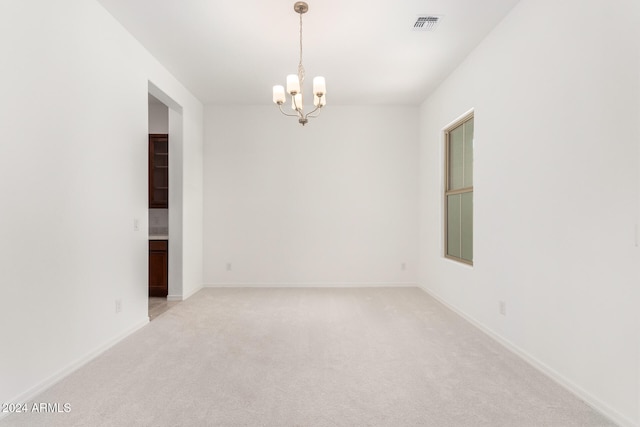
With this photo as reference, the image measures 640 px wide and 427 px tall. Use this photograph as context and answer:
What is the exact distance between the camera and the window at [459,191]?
4246 millimetres

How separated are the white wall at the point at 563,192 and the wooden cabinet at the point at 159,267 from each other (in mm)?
4023

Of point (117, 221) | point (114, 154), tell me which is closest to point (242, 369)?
point (117, 221)

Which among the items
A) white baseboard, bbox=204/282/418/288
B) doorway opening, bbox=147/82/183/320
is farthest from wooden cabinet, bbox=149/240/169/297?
white baseboard, bbox=204/282/418/288

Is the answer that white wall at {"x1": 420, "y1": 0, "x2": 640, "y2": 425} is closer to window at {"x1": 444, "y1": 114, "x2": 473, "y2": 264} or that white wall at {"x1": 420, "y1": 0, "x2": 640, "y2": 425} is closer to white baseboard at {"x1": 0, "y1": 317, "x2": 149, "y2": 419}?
window at {"x1": 444, "y1": 114, "x2": 473, "y2": 264}

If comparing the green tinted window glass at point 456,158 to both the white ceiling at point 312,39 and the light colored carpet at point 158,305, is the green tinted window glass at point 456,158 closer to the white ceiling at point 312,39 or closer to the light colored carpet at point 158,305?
the white ceiling at point 312,39

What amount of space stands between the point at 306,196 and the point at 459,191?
8.03 ft

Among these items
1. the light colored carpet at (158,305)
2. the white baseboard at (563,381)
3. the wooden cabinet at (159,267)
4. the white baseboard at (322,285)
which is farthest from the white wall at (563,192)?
the wooden cabinet at (159,267)

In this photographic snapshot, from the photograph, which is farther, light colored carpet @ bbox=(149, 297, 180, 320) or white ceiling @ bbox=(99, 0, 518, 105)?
light colored carpet @ bbox=(149, 297, 180, 320)

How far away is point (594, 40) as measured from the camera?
223 centimetres

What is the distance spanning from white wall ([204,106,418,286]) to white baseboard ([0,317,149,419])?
2656 mm

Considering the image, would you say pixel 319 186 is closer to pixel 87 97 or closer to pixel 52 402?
pixel 87 97

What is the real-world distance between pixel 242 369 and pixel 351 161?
13.1ft

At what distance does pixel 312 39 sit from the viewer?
12.0 ft

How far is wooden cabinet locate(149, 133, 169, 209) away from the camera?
5281mm
